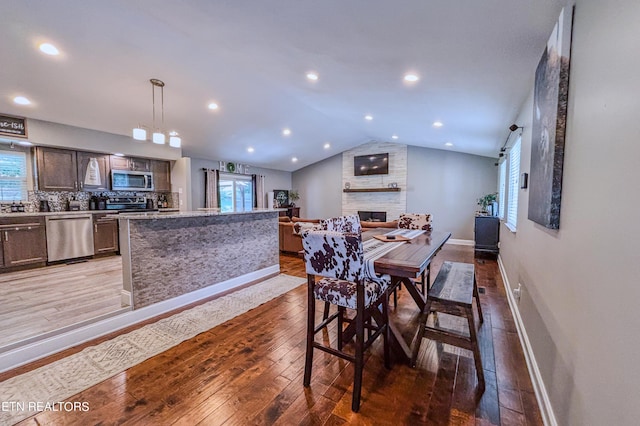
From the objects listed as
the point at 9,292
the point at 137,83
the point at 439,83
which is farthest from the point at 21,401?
the point at 439,83

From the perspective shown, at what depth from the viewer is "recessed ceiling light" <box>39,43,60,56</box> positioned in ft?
9.02

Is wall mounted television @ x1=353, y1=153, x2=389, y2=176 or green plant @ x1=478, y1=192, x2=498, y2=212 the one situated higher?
wall mounted television @ x1=353, y1=153, x2=389, y2=176

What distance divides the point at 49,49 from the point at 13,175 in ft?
9.67

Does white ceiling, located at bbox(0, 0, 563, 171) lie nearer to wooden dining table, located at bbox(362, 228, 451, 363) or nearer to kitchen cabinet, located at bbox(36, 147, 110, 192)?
kitchen cabinet, located at bbox(36, 147, 110, 192)

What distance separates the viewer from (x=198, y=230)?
3.29m

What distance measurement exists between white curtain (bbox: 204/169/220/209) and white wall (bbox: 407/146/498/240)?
5642mm

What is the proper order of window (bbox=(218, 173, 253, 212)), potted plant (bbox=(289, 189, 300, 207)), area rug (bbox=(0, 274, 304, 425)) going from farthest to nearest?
potted plant (bbox=(289, 189, 300, 207)), window (bbox=(218, 173, 253, 212)), area rug (bbox=(0, 274, 304, 425))

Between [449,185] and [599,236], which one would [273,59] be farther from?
[449,185]

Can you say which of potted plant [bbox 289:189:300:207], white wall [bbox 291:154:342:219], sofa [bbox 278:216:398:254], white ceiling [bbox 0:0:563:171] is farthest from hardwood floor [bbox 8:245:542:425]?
potted plant [bbox 289:189:300:207]

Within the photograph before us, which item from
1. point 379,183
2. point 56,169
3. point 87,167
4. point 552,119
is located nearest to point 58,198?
point 56,169

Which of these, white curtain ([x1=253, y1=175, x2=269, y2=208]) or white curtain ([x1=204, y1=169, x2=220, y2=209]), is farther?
white curtain ([x1=253, y1=175, x2=269, y2=208])

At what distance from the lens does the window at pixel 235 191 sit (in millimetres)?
7840

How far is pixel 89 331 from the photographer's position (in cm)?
238

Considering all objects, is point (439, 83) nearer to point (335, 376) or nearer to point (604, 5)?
point (604, 5)
